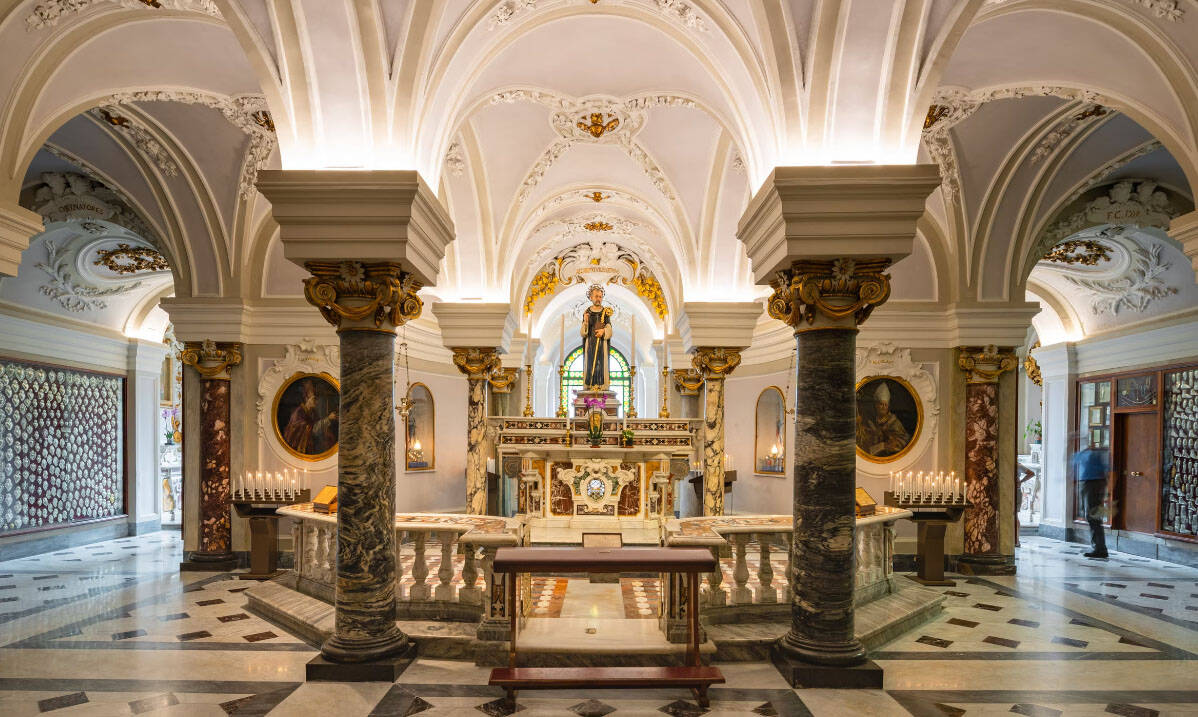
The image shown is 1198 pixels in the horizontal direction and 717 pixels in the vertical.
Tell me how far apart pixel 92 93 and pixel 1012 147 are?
394 inches

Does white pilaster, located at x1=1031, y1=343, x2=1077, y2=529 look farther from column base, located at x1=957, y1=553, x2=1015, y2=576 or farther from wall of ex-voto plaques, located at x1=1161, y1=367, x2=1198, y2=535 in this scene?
column base, located at x1=957, y1=553, x2=1015, y2=576

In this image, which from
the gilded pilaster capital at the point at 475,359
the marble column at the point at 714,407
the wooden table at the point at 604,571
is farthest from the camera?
the gilded pilaster capital at the point at 475,359

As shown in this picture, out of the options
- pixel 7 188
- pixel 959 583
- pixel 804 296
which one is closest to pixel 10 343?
pixel 7 188

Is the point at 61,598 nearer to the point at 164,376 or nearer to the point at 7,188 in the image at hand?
the point at 7,188

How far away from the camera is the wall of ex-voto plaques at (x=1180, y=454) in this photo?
1049 cm

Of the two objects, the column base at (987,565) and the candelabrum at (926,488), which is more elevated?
the candelabrum at (926,488)

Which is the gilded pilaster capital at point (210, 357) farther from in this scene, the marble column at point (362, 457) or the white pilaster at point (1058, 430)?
the white pilaster at point (1058, 430)

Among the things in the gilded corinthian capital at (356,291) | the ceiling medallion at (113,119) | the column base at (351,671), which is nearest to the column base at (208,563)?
the column base at (351,671)

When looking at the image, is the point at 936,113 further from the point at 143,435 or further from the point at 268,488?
the point at 143,435

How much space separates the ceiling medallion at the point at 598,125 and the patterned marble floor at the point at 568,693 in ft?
17.5

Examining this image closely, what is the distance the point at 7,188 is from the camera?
613 cm

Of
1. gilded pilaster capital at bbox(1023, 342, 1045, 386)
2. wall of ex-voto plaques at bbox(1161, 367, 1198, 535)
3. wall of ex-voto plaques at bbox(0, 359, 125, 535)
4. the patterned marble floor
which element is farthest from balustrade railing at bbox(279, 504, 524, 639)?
gilded pilaster capital at bbox(1023, 342, 1045, 386)

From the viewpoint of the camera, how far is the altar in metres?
10.7

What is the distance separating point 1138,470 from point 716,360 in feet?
23.7
